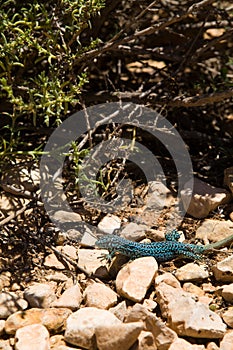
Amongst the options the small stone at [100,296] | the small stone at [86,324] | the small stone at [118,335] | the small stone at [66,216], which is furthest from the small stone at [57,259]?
the small stone at [118,335]

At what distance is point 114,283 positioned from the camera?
12.0ft

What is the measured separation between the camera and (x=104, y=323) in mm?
3186

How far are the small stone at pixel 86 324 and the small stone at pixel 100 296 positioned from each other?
106mm

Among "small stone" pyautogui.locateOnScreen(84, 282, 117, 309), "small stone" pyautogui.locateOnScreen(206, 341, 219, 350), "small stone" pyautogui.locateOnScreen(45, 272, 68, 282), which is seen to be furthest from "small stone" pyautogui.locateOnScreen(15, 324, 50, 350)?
"small stone" pyautogui.locateOnScreen(206, 341, 219, 350)

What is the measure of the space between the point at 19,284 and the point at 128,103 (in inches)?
61.7

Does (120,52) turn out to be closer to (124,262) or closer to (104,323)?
(124,262)

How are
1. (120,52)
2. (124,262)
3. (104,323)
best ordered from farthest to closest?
(120,52), (124,262), (104,323)

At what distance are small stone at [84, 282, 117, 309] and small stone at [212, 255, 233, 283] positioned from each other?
0.62 m

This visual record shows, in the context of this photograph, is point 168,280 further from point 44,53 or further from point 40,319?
point 44,53

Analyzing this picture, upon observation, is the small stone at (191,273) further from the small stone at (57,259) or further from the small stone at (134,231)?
the small stone at (57,259)

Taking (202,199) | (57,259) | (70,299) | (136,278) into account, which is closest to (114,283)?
(136,278)

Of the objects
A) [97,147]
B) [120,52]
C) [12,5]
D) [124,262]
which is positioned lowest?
[124,262]

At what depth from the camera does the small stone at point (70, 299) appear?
11.3 ft

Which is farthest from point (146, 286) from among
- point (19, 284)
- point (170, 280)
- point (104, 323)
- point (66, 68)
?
point (66, 68)
